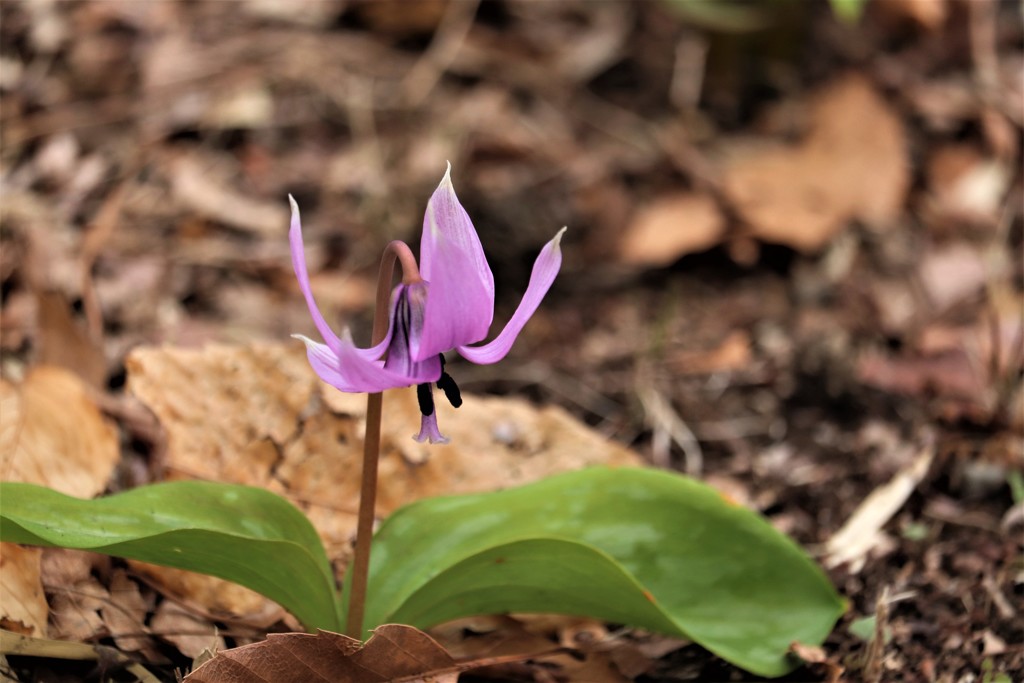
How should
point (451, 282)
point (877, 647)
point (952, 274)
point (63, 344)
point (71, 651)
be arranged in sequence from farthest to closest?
1. point (952, 274)
2. point (63, 344)
3. point (877, 647)
4. point (71, 651)
5. point (451, 282)

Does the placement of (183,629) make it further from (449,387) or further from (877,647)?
(877,647)

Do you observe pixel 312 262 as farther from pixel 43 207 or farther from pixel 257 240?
pixel 43 207

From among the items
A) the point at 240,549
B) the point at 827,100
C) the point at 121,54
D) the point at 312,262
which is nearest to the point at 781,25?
the point at 827,100

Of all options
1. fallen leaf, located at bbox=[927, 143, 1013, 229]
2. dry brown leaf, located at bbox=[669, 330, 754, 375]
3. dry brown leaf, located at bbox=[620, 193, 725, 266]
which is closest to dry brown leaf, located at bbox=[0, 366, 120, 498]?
dry brown leaf, located at bbox=[669, 330, 754, 375]

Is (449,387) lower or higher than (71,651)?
higher

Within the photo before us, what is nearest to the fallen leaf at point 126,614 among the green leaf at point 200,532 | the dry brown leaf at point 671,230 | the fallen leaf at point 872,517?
the green leaf at point 200,532

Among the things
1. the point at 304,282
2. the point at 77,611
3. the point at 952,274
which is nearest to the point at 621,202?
the point at 952,274
